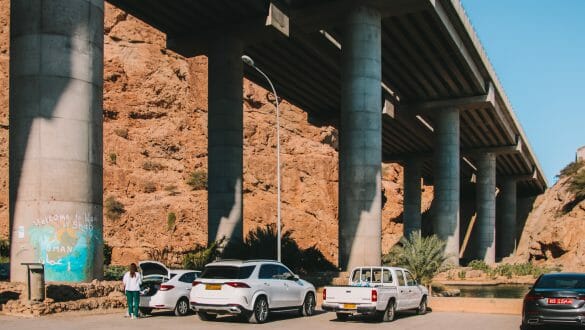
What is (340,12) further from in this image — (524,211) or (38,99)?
(524,211)

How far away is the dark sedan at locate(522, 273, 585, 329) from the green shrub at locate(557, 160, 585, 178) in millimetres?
64523

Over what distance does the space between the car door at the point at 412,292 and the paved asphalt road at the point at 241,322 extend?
443mm

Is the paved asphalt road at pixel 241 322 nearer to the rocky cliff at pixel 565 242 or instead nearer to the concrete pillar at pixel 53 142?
the concrete pillar at pixel 53 142

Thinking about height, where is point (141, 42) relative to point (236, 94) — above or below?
above

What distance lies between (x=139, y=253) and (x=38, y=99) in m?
42.0

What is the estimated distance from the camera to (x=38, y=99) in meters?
19.5

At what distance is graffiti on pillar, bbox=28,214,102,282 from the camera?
63.6 feet

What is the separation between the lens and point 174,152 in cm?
7612

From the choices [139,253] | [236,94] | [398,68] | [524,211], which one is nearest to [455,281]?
[398,68]

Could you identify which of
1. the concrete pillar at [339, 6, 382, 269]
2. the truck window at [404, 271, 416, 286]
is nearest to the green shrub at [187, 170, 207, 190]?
the concrete pillar at [339, 6, 382, 269]

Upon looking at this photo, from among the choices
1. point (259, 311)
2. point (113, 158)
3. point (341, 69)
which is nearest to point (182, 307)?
point (259, 311)

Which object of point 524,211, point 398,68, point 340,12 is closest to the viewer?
point 340,12

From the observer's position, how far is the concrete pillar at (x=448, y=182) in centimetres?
5762

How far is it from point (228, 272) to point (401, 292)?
17.8 feet
